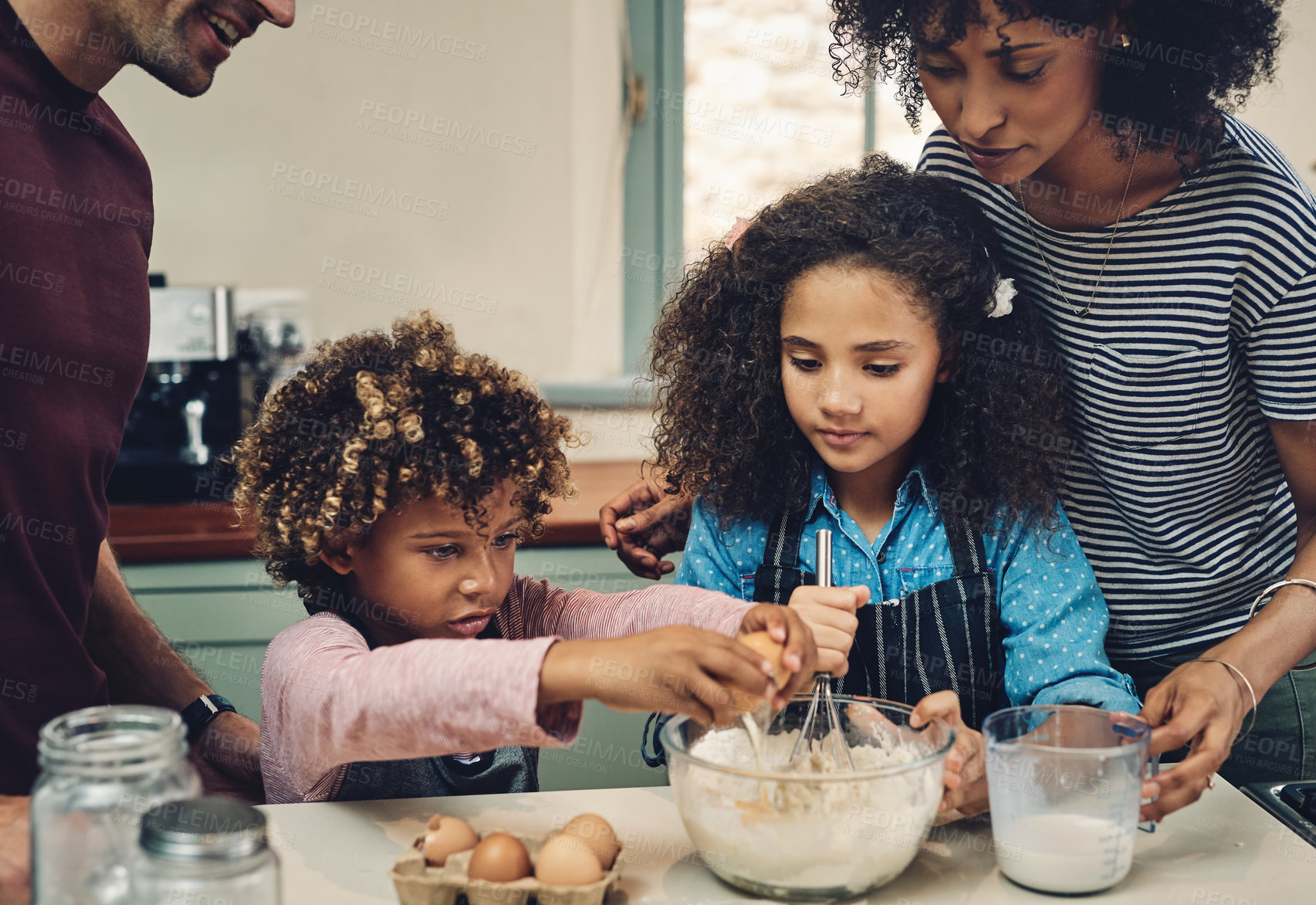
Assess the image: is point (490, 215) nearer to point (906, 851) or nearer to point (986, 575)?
point (986, 575)

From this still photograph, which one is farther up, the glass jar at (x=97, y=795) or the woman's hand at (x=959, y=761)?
the glass jar at (x=97, y=795)

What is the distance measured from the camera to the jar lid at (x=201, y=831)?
540 mm

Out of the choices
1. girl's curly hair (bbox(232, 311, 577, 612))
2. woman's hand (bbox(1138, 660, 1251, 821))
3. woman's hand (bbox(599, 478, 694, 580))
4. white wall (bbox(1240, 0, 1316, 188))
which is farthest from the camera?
white wall (bbox(1240, 0, 1316, 188))

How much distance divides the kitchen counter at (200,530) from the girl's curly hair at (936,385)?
693 mm

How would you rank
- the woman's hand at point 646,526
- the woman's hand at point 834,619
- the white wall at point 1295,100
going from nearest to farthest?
the woman's hand at point 834,619 < the woman's hand at point 646,526 < the white wall at point 1295,100

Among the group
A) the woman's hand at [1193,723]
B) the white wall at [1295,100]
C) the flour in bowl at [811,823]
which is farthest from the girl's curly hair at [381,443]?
the white wall at [1295,100]

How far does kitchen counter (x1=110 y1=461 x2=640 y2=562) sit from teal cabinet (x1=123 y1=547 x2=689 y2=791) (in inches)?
1.2

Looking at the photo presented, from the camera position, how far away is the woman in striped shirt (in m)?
1.05

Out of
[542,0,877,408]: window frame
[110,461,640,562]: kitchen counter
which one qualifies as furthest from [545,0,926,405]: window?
[110,461,640,562]: kitchen counter

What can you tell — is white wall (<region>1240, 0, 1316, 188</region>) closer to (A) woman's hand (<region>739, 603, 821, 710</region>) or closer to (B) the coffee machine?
(A) woman's hand (<region>739, 603, 821, 710</region>)

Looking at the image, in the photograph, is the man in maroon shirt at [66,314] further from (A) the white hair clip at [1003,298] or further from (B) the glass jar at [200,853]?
(A) the white hair clip at [1003,298]

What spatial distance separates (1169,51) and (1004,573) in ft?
1.87

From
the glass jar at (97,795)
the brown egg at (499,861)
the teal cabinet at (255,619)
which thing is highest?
the glass jar at (97,795)

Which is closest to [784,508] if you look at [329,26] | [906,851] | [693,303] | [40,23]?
[693,303]
